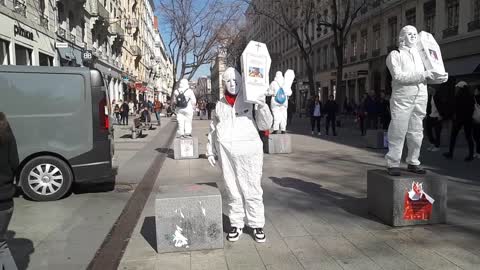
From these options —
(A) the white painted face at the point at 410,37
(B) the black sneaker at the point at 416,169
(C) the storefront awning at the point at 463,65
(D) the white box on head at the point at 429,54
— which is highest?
(C) the storefront awning at the point at 463,65

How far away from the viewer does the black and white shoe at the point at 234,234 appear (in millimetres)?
4674

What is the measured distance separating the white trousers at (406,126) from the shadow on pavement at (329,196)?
34.5 inches

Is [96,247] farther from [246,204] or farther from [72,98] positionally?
[72,98]

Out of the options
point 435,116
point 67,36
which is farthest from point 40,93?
point 67,36

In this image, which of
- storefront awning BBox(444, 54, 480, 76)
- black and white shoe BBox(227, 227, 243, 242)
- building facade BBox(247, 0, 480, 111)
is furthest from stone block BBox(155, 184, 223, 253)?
storefront awning BBox(444, 54, 480, 76)

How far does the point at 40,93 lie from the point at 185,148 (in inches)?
206

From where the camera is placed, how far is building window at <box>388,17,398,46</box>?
102ft

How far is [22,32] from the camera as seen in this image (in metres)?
18.1

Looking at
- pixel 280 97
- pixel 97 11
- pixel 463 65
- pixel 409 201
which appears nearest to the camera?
pixel 409 201

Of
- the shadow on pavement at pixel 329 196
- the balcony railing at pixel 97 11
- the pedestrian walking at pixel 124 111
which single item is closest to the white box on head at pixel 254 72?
the shadow on pavement at pixel 329 196

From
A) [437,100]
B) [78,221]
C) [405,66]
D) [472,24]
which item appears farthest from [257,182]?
[472,24]

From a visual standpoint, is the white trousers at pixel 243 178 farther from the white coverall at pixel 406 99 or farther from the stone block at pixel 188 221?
the white coverall at pixel 406 99

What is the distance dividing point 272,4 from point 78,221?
91.3ft

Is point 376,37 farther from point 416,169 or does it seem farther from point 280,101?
point 416,169
